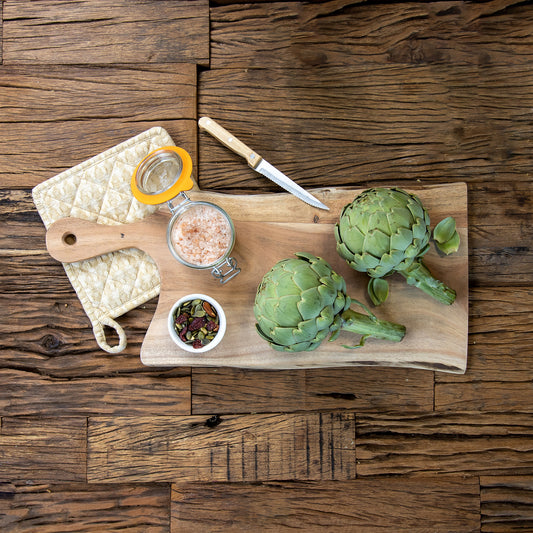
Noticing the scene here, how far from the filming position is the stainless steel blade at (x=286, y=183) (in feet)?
4.13

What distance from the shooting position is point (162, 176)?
1.28m

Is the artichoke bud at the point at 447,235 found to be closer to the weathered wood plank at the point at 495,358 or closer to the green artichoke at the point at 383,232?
the green artichoke at the point at 383,232

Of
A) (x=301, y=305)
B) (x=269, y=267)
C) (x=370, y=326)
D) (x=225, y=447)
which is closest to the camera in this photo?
(x=301, y=305)

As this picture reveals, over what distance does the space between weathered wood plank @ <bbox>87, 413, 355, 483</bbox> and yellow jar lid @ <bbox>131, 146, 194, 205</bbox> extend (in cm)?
61

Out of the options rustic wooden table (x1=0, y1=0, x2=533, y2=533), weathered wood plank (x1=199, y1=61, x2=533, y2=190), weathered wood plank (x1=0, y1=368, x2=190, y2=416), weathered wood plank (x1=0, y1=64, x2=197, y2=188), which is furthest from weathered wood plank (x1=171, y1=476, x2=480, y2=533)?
weathered wood plank (x1=0, y1=64, x2=197, y2=188)

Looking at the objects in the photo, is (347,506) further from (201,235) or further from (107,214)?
(107,214)

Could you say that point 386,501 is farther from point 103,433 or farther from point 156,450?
point 103,433

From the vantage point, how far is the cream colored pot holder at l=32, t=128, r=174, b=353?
1309 mm

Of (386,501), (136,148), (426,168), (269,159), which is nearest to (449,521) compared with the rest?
(386,501)

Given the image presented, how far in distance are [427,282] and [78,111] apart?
1.05m

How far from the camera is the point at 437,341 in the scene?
4.05ft

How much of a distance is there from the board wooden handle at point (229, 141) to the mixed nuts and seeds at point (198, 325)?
40cm

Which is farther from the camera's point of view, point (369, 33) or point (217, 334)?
point (369, 33)

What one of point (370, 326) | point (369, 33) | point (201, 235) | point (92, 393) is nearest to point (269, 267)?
point (201, 235)
